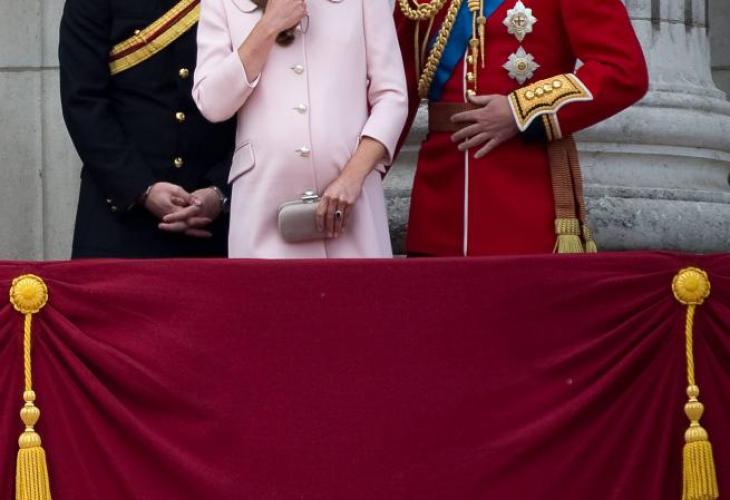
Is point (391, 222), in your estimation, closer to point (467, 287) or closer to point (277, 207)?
point (277, 207)

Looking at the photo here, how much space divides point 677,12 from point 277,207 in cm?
247

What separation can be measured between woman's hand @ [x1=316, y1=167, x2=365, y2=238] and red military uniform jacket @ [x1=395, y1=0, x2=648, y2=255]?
0.46 m

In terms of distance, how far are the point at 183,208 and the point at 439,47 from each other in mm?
768

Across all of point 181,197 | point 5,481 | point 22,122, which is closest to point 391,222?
point 181,197

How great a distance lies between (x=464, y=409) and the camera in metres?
4.55

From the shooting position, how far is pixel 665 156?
677 centimetres

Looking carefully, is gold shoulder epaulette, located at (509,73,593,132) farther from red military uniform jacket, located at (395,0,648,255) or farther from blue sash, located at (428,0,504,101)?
blue sash, located at (428,0,504,101)

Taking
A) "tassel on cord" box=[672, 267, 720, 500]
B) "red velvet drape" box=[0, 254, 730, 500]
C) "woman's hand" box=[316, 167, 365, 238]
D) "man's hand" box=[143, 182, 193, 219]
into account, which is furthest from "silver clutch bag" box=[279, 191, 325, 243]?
"tassel on cord" box=[672, 267, 720, 500]

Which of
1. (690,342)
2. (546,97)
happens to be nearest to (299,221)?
(546,97)

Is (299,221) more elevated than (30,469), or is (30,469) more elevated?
(299,221)

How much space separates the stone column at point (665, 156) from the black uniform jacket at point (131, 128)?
3.17 feet

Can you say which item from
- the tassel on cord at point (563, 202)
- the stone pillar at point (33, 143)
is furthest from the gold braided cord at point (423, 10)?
the stone pillar at point (33, 143)

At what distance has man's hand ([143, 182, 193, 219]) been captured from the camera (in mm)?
5301

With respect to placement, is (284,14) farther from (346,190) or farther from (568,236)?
(568,236)
